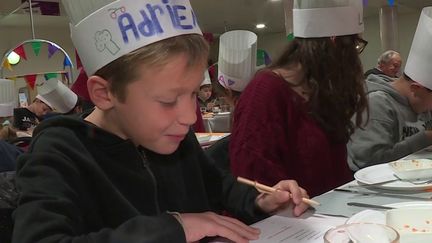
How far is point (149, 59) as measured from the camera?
843 millimetres

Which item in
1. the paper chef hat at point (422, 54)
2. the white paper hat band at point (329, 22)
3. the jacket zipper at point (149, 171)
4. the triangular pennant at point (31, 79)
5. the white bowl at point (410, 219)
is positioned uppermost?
the white paper hat band at point (329, 22)

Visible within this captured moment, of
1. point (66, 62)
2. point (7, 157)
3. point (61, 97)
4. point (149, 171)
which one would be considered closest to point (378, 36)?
point (66, 62)

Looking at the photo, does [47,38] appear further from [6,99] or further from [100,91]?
[100,91]

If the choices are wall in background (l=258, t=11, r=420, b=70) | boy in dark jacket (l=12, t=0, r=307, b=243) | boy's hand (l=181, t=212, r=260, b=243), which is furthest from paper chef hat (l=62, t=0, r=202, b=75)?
wall in background (l=258, t=11, r=420, b=70)

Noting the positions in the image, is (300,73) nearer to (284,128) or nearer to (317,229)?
(284,128)

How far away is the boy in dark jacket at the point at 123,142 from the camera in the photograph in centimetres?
74

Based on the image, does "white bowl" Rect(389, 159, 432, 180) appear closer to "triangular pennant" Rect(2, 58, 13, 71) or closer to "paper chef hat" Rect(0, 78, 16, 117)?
"paper chef hat" Rect(0, 78, 16, 117)

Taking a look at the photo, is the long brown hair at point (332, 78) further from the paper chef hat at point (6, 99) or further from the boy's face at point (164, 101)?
the paper chef hat at point (6, 99)

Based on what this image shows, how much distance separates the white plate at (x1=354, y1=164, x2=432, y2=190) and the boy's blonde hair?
0.58 metres

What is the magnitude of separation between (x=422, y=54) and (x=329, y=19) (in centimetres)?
58

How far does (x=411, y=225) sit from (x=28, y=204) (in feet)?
2.02

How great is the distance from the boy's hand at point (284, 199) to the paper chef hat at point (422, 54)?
117 centimetres

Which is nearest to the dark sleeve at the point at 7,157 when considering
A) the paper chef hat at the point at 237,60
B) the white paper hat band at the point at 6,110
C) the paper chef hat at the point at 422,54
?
the paper chef hat at the point at 237,60

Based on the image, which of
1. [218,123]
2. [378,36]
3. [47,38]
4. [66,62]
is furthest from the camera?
[378,36]
